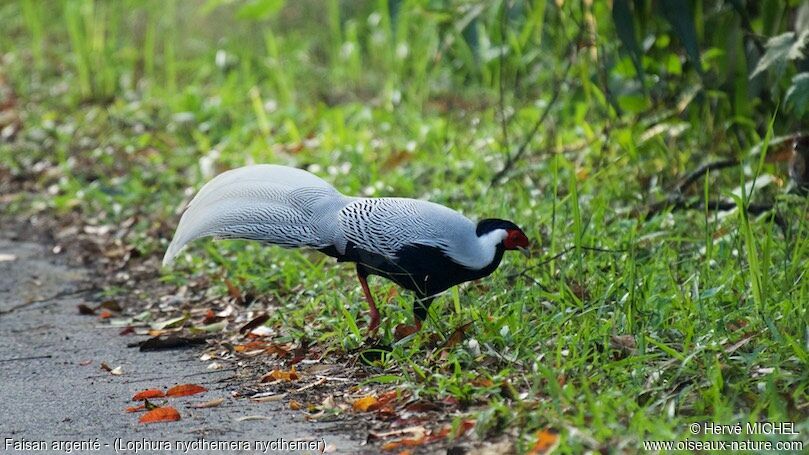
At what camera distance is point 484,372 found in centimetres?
324

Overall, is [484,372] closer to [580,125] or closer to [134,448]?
[134,448]

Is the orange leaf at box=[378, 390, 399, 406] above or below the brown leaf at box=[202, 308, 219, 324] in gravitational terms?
below

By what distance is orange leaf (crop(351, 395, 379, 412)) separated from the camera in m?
3.22

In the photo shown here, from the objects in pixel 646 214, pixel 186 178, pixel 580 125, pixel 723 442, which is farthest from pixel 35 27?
pixel 723 442

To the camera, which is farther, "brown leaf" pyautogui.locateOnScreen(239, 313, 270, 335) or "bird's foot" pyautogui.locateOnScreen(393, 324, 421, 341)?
"brown leaf" pyautogui.locateOnScreen(239, 313, 270, 335)

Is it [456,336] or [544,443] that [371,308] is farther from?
[544,443]

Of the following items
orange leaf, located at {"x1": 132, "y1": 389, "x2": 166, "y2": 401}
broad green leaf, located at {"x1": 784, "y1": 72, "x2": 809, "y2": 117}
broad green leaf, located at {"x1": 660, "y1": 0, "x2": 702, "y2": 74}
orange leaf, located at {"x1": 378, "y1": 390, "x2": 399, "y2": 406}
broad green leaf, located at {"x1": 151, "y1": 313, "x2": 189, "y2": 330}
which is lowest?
orange leaf, located at {"x1": 378, "y1": 390, "x2": 399, "y2": 406}

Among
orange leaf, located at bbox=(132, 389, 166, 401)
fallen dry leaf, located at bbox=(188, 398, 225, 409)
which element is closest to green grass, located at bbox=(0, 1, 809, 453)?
fallen dry leaf, located at bbox=(188, 398, 225, 409)

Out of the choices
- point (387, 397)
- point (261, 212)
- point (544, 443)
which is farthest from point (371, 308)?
point (544, 443)

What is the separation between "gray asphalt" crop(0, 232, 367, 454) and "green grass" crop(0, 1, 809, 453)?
41cm

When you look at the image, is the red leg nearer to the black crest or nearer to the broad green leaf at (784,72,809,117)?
the black crest

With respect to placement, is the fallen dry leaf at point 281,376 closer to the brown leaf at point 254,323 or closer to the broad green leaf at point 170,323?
the brown leaf at point 254,323

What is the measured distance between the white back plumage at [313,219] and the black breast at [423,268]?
0.07 feet

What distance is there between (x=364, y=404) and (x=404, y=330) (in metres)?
0.56
